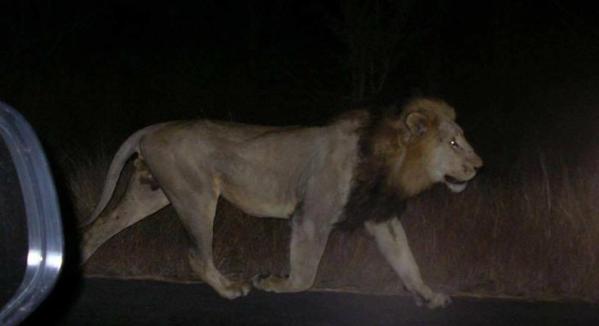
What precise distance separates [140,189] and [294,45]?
58.2ft

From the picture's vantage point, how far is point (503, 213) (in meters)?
9.84

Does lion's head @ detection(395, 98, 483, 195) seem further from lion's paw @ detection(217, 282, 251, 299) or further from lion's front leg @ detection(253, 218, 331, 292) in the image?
lion's paw @ detection(217, 282, 251, 299)

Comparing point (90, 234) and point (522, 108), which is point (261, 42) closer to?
point (522, 108)

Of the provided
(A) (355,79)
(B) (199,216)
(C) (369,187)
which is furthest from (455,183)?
(A) (355,79)

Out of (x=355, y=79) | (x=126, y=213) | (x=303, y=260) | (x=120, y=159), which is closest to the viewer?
(x=303, y=260)

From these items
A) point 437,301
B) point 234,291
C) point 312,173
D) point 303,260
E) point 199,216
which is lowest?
point 437,301

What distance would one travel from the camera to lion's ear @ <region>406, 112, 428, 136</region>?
27.4 feet

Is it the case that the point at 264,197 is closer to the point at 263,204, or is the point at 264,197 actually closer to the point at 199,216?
the point at 263,204

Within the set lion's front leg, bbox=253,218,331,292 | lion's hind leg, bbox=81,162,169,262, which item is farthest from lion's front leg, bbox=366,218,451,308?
lion's hind leg, bbox=81,162,169,262

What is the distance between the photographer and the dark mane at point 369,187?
8297 millimetres

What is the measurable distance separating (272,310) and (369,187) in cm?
104

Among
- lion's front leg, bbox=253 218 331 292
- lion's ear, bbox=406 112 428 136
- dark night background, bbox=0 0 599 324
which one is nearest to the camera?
lion's front leg, bbox=253 218 331 292

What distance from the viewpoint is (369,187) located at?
27.3ft

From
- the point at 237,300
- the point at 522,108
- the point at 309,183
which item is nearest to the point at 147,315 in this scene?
the point at 237,300
